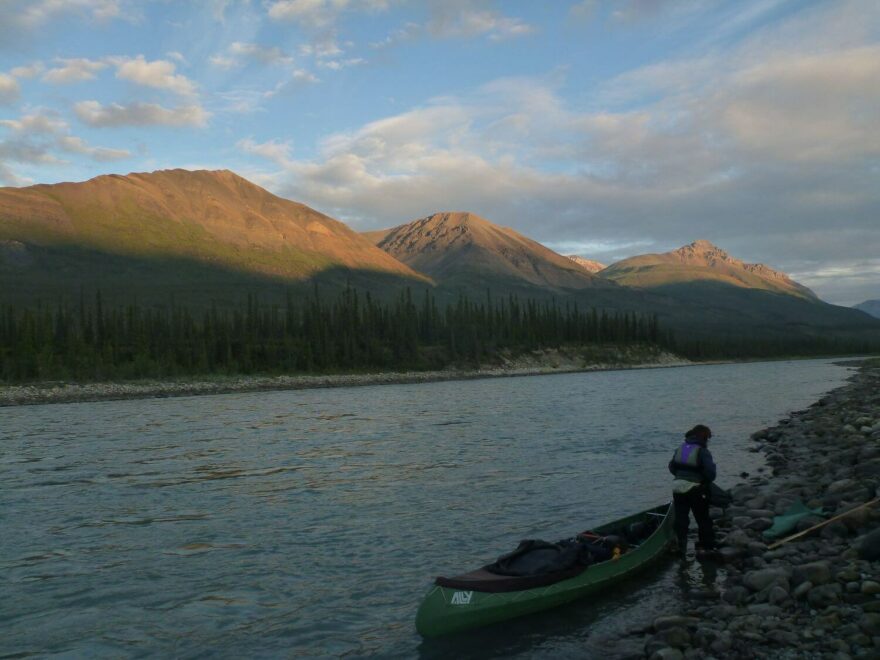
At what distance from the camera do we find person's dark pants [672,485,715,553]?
1493 centimetres

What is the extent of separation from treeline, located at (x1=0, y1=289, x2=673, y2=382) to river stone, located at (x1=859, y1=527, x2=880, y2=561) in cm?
10803

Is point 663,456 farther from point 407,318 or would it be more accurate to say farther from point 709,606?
point 407,318

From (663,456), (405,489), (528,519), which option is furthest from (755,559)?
(663,456)

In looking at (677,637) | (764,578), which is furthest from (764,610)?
(677,637)

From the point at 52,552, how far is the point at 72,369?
3964 inches

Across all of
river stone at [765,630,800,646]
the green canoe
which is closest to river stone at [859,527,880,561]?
river stone at [765,630,800,646]

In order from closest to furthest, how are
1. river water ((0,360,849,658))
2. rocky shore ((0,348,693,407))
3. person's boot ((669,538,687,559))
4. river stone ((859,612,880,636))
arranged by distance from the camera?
river stone ((859,612,880,636)), river water ((0,360,849,658)), person's boot ((669,538,687,559)), rocky shore ((0,348,693,407))

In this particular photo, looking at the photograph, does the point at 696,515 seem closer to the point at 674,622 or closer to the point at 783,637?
the point at 674,622

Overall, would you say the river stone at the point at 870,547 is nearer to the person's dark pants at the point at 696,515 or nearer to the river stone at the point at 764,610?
the river stone at the point at 764,610

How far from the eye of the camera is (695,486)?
48.9 feet

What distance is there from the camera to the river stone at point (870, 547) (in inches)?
475

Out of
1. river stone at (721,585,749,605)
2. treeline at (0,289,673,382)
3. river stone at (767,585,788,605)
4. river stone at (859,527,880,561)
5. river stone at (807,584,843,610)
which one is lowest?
river stone at (721,585,749,605)

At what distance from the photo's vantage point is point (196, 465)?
97.3ft

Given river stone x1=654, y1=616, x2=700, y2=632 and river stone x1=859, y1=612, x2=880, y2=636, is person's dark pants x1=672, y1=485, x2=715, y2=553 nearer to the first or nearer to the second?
river stone x1=654, y1=616, x2=700, y2=632
